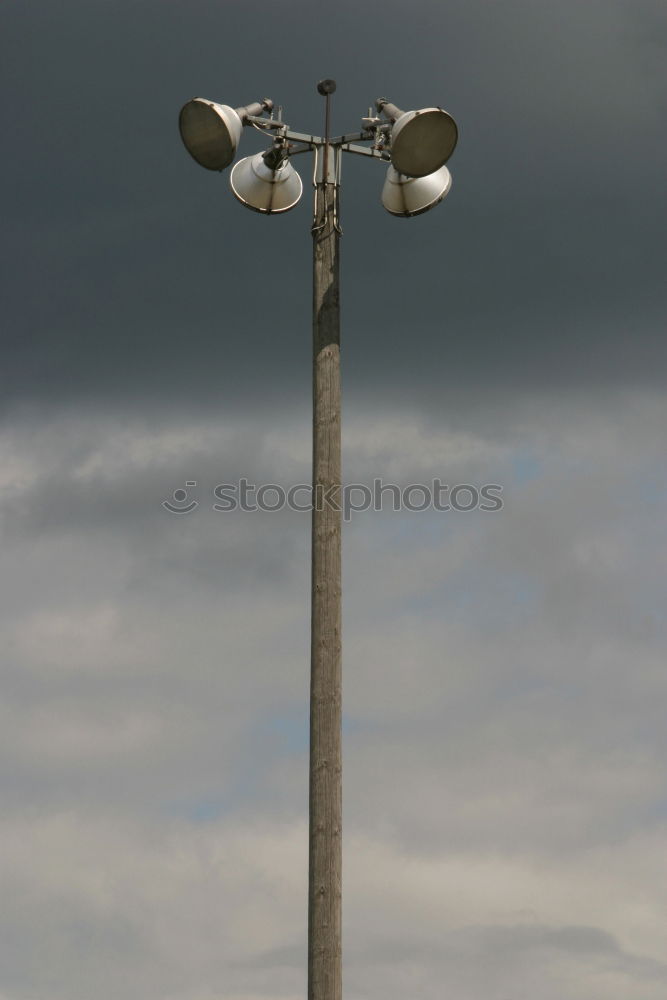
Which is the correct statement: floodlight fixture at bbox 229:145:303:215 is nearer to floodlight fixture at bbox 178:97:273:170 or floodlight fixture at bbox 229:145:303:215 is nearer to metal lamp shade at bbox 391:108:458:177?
floodlight fixture at bbox 178:97:273:170

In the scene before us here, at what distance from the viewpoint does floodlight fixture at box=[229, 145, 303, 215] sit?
42.1 feet

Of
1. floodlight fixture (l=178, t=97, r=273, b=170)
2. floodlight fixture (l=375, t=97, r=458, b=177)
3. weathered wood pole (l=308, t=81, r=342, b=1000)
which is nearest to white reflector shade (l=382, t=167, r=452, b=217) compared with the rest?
weathered wood pole (l=308, t=81, r=342, b=1000)

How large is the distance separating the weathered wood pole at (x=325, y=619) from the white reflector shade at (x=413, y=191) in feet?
1.60

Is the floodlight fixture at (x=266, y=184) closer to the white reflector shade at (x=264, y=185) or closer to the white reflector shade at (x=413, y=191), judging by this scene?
the white reflector shade at (x=264, y=185)

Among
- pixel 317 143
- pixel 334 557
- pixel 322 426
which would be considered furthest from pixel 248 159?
pixel 334 557

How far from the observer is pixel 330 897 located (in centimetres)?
1112

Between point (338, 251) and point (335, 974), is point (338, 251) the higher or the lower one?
the higher one

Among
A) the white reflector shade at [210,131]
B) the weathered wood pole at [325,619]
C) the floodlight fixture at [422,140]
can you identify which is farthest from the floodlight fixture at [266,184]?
the floodlight fixture at [422,140]

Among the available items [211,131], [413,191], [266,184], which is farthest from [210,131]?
[413,191]

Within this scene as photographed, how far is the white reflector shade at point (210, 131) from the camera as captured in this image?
471 inches

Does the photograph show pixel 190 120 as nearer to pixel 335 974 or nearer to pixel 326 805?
pixel 326 805

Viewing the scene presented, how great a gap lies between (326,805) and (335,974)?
3.77ft

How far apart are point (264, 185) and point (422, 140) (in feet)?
5.05

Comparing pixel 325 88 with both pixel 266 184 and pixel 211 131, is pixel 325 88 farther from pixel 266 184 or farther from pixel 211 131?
pixel 211 131
